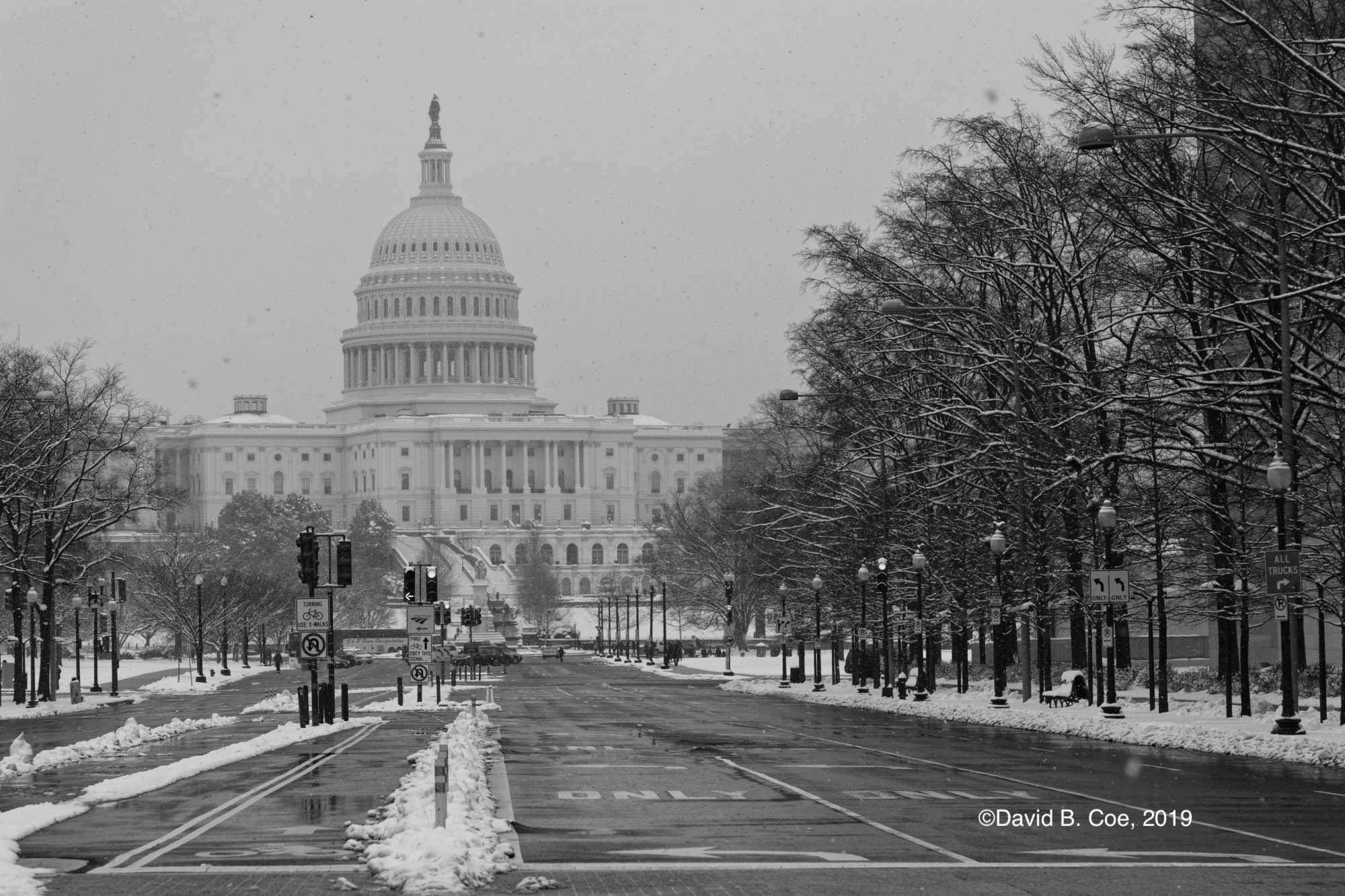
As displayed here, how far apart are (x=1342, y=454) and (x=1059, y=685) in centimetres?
2511

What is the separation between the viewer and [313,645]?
4094cm

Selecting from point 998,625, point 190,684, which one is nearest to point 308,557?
point 998,625

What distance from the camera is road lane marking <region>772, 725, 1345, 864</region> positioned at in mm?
19141

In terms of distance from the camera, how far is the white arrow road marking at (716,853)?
1800cm

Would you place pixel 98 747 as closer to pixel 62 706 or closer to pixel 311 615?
pixel 311 615

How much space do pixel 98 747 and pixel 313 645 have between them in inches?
298

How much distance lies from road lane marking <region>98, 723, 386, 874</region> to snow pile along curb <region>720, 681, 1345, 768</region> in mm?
12604

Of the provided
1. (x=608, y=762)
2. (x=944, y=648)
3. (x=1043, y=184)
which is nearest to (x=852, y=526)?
(x=1043, y=184)

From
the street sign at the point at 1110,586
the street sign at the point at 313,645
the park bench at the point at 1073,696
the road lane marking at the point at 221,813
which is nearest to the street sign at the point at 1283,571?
the street sign at the point at 1110,586

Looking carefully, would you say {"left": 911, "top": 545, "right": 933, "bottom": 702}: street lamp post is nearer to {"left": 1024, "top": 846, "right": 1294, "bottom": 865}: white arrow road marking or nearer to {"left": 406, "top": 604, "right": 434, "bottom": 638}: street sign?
{"left": 406, "top": 604, "right": 434, "bottom": 638}: street sign

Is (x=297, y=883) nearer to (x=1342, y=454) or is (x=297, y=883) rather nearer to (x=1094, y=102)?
(x=1342, y=454)

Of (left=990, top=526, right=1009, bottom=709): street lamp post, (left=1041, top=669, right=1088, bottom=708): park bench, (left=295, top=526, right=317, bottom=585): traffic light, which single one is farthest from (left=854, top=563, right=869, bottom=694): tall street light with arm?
(left=295, top=526, right=317, bottom=585): traffic light

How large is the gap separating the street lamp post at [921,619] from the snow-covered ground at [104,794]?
1948 centimetres

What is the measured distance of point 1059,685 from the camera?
58406 mm
